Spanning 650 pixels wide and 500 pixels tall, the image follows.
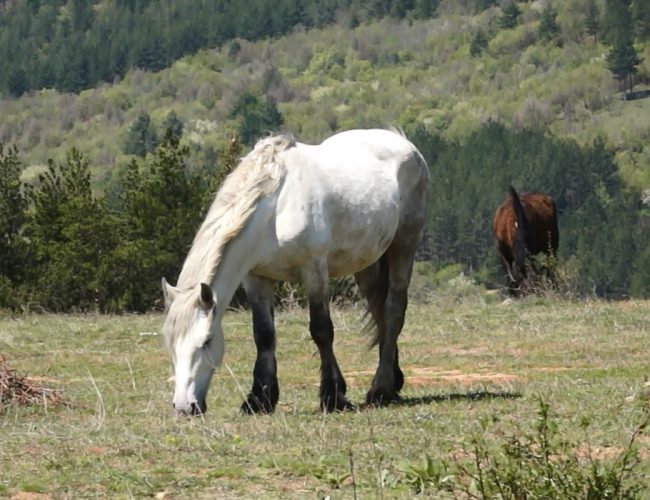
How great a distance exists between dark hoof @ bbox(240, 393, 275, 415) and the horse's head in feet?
1.79

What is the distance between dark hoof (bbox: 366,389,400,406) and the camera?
473 inches

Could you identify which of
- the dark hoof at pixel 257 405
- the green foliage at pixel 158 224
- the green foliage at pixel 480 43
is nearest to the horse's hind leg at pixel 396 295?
the dark hoof at pixel 257 405

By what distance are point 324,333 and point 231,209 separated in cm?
110

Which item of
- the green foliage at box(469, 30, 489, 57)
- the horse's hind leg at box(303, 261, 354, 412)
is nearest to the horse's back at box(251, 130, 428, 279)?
the horse's hind leg at box(303, 261, 354, 412)

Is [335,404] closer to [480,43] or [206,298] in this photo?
[206,298]

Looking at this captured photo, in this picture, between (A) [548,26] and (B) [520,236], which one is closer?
(B) [520,236]

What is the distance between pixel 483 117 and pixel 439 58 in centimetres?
2628

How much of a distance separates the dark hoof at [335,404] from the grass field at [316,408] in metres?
0.19

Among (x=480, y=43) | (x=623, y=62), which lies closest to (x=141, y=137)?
(x=480, y=43)

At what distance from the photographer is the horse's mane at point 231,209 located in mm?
11086

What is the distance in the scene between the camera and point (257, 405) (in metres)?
11.3

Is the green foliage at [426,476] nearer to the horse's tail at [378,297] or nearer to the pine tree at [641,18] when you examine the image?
the horse's tail at [378,297]

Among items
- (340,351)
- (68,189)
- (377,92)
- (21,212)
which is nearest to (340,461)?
(340,351)

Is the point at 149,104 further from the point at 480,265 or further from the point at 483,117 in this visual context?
the point at 480,265
